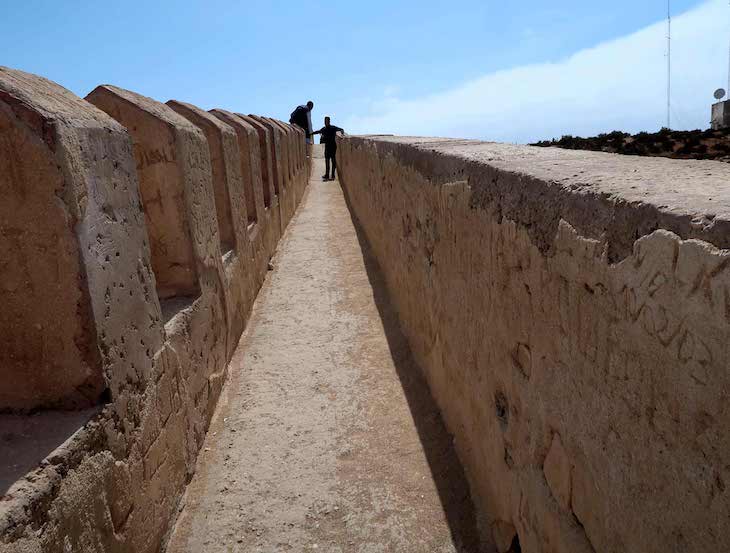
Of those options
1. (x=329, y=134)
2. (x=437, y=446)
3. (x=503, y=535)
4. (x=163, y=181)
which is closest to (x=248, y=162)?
(x=163, y=181)

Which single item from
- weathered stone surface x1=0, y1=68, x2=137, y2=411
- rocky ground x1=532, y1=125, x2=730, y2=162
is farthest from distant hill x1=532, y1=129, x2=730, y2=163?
weathered stone surface x1=0, y1=68, x2=137, y2=411

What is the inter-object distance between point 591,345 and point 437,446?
5.77ft

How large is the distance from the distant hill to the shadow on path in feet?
6.38

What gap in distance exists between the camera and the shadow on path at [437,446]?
239 cm

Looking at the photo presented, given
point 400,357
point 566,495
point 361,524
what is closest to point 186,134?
point 400,357

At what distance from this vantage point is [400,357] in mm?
3938

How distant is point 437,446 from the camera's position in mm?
2934

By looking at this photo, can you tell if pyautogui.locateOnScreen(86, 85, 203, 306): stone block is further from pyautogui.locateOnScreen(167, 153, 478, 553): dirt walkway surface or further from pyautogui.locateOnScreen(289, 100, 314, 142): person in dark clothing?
pyautogui.locateOnScreen(289, 100, 314, 142): person in dark clothing

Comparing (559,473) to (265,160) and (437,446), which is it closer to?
(437,446)

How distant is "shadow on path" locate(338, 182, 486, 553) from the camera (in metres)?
2.39

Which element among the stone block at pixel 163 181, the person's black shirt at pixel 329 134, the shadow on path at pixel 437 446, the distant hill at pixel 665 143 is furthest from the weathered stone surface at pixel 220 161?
the person's black shirt at pixel 329 134

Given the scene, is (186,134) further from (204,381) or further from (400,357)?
(400,357)

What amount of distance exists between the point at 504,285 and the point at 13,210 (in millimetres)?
1467

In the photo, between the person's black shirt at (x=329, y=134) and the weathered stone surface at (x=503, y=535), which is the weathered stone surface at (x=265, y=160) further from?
the person's black shirt at (x=329, y=134)
